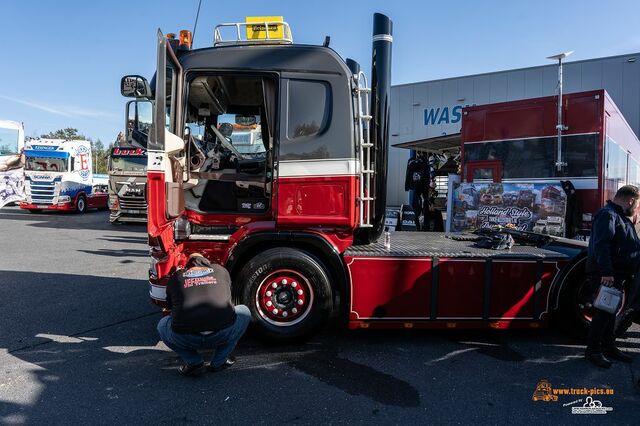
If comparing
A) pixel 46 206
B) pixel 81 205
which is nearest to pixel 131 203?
pixel 46 206

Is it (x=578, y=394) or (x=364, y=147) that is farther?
(x=364, y=147)

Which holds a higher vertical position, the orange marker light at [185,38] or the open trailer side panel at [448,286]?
the orange marker light at [185,38]

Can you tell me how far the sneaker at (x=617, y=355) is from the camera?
13.5 feet

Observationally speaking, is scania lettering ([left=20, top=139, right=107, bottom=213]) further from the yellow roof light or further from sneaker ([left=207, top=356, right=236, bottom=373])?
sneaker ([left=207, top=356, right=236, bottom=373])

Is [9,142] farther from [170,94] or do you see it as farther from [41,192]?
[170,94]

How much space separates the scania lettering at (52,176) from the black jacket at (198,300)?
61.1 ft

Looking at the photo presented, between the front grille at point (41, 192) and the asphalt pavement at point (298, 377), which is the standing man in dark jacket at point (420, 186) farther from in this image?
the front grille at point (41, 192)

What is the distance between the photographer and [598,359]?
400 cm

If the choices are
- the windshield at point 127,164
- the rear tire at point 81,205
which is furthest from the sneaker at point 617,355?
the rear tire at point 81,205

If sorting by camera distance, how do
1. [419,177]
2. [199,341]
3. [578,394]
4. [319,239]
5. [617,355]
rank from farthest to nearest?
[419,177] → [319,239] → [617,355] → [199,341] → [578,394]

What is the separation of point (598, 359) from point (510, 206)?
331cm

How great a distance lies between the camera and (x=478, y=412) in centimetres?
319

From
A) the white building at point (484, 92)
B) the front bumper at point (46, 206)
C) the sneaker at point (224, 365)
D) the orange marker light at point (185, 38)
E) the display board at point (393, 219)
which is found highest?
the white building at point (484, 92)

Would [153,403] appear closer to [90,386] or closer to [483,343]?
[90,386]
